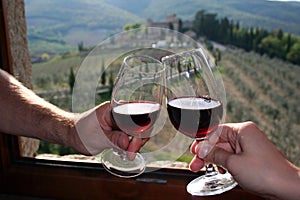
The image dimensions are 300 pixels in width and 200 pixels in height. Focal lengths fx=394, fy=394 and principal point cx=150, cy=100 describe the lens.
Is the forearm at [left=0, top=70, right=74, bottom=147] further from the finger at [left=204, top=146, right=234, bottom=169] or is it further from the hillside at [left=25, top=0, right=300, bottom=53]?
the finger at [left=204, top=146, right=234, bottom=169]

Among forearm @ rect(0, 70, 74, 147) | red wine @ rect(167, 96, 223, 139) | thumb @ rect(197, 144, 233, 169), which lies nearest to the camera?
red wine @ rect(167, 96, 223, 139)

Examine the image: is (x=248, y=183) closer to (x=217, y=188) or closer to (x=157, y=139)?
(x=217, y=188)

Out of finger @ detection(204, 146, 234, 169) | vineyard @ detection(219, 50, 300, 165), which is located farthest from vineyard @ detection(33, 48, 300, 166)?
finger @ detection(204, 146, 234, 169)

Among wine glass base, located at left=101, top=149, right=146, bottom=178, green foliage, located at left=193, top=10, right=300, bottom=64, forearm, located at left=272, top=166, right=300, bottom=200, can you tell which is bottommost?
wine glass base, located at left=101, top=149, right=146, bottom=178

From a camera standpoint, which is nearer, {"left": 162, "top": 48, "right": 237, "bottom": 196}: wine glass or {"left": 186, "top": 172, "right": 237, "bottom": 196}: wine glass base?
{"left": 162, "top": 48, "right": 237, "bottom": 196}: wine glass

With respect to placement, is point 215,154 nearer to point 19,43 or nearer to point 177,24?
point 177,24

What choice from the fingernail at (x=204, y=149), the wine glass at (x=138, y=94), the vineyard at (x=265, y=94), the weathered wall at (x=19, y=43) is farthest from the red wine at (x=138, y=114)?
the weathered wall at (x=19, y=43)

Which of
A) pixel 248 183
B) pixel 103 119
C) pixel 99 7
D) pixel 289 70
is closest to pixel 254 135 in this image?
pixel 248 183

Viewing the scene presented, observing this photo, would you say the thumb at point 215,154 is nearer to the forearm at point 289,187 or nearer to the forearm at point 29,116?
the forearm at point 289,187
